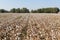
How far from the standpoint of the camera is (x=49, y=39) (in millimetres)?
7434

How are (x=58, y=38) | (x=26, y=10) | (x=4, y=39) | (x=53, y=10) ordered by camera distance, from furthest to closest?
1. (x=26, y=10)
2. (x=53, y=10)
3. (x=58, y=38)
4. (x=4, y=39)

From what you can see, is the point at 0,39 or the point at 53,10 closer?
the point at 0,39

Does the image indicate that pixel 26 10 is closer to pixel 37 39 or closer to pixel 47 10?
pixel 47 10

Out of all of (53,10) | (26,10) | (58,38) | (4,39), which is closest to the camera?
(4,39)

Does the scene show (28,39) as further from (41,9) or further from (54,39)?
(41,9)

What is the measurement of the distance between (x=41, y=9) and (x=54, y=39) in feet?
289

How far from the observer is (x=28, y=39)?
291 inches

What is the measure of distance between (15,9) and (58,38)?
90022 mm

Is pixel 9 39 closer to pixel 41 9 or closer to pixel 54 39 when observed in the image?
pixel 54 39

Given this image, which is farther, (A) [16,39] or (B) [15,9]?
(B) [15,9]

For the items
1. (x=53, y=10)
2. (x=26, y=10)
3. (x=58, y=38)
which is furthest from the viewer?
(x=26, y=10)

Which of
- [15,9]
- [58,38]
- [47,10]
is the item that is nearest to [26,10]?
[15,9]

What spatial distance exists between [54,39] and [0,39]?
252cm

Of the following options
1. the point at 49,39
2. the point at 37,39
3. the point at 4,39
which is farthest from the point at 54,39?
the point at 4,39
